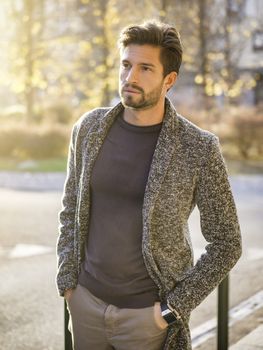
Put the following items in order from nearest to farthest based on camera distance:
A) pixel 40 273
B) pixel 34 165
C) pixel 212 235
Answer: pixel 212 235 < pixel 40 273 < pixel 34 165

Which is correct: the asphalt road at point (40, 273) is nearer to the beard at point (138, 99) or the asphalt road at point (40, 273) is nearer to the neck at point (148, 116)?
the neck at point (148, 116)

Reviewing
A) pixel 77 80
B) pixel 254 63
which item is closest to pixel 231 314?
pixel 77 80

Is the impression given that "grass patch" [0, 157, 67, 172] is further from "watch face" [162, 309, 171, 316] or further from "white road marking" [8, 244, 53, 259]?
"watch face" [162, 309, 171, 316]

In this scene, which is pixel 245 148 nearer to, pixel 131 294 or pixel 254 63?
pixel 131 294

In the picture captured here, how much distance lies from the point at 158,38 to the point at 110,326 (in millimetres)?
1195

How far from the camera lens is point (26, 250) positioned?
994 cm

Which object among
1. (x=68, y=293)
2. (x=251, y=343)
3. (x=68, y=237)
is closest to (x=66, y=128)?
(x=251, y=343)

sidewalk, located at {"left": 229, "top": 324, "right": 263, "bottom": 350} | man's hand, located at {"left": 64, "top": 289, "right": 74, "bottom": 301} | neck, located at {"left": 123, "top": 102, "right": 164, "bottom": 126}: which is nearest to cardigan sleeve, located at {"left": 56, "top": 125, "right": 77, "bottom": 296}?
man's hand, located at {"left": 64, "top": 289, "right": 74, "bottom": 301}

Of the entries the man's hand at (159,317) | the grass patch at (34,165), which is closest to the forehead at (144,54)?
the man's hand at (159,317)

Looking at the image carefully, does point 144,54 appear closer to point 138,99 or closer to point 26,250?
point 138,99

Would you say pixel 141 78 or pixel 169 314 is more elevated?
pixel 141 78

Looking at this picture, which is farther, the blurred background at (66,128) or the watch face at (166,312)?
the blurred background at (66,128)

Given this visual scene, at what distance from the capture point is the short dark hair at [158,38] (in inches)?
122

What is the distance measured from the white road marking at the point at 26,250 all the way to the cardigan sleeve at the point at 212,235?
261 inches
